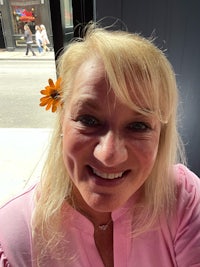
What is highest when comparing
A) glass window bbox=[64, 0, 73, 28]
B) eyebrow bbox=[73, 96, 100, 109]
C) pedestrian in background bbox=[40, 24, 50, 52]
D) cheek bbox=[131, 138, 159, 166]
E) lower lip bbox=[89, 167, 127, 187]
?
glass window bbox=[64, 0, 73, 28]

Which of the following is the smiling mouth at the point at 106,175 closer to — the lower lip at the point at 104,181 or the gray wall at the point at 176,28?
the lower lip at the point at 104,181

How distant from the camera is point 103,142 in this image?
2.42 ft

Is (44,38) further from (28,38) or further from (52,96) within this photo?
(52,96)

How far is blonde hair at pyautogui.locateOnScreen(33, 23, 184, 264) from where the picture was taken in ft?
2.42

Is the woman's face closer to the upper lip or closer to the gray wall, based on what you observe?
the upper lip

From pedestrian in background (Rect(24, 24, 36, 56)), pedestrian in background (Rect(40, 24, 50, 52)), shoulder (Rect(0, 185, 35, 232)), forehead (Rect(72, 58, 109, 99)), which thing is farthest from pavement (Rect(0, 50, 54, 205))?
pedestrian in background (Rect(40, 24, 50, 52))

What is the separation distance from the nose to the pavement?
67.9 inches

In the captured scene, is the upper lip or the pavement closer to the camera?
the upper lip

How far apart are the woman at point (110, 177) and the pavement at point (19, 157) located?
5.08 feet

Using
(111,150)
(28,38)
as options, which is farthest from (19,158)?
(28,38)

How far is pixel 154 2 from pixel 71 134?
985mm

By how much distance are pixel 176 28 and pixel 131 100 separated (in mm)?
906

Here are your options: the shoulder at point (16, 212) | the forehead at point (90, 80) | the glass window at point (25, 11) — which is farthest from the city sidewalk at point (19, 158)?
the glass window at point (25, 11)

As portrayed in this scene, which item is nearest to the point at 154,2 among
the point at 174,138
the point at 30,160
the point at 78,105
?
the point at 174,138
